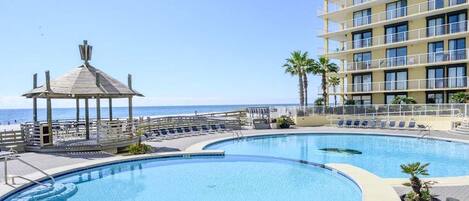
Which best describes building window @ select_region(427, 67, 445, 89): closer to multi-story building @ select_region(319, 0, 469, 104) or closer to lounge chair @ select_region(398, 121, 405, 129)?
multi-story building @ select_region(319, 0, 469, 104)

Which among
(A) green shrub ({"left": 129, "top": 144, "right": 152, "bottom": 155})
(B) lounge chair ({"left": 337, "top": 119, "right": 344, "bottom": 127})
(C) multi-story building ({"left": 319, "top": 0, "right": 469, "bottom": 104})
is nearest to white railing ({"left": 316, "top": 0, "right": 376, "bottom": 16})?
(C) multi-story building ({"left": 319, "top": 0, "right": 469, "bottom": 104})

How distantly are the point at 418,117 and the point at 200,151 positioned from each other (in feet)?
60.0

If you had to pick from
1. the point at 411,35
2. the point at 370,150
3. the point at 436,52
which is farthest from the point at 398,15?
the point at 370,150

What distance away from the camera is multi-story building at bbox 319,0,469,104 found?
30.5 meters

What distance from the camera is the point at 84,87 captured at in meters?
16.8

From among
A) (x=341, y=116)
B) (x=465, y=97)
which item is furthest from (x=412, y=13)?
(x=341, y=116)

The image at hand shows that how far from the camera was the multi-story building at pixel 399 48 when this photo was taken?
30531 mm

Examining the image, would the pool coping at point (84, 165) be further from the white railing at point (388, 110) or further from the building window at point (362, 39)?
the building window at point (362, 39)

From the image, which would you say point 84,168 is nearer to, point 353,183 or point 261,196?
point 261,196

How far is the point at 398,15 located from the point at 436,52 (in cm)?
487

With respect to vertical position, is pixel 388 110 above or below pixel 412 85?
below

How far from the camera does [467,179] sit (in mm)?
10578

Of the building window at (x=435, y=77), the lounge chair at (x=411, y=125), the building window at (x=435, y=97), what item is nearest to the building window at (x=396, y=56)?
the building window at (x=435, y=77)

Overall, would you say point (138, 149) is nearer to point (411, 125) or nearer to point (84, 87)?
point (84, 87)
